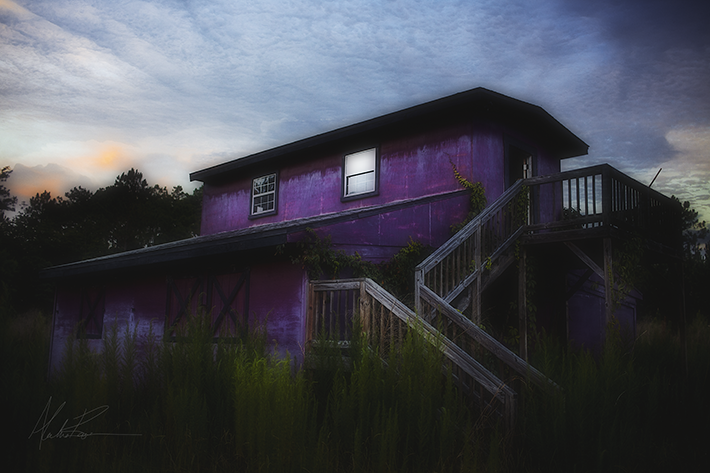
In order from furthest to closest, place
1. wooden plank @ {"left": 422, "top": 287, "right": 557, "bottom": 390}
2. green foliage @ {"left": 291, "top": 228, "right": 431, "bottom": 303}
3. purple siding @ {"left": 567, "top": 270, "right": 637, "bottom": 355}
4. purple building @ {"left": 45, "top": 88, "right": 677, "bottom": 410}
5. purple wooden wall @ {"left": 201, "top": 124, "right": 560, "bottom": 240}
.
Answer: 1. purple siding @ {"left": 567, "top": 270, "right": 637, "bottom": 355}
2. purple wooden wall @ {"left": 201, "top": 124, "right": 560, "bottom": 240}
3. purple building @ {"left": 45, "top": 88, "right": 677, "bottom": 410}
4. green foliage @ {"left": 291, "top": 228, "right": 431, "bottom": 303}
5. wooden plank @ {"left": 422, "top": 287, "right": 557, "bottom": 390}

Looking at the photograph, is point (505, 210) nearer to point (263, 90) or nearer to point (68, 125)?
point (263, 90)

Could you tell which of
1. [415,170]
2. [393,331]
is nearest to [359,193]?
[415,170]

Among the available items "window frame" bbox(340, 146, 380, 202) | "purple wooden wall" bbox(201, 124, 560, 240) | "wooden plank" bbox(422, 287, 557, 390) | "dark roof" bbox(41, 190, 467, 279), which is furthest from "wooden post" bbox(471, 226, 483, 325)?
"window frame" bbox(340, 146, 380, 202)

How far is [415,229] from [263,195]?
7.63 metres

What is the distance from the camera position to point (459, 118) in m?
12.1

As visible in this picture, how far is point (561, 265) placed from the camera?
1297 cm

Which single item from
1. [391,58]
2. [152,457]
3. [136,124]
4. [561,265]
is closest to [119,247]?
[136,124]

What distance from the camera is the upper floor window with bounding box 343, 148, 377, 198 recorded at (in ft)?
45.1

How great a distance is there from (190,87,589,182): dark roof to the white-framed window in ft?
2.50

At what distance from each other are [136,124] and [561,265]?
1366cm

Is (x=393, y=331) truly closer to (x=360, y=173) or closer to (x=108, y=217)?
(x=360, y=173)

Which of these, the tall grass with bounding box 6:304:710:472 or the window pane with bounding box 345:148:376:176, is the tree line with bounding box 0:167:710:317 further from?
the tall grass with bounding box 6:304:710:472

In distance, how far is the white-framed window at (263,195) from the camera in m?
16.4

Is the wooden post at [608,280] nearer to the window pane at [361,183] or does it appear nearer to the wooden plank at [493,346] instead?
the wooden plank at [493,346]
